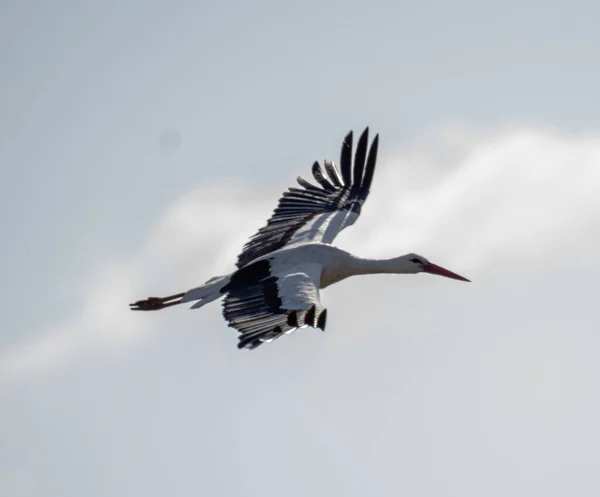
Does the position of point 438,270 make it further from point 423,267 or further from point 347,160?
point 347,160

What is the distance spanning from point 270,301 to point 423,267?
16.8 ft

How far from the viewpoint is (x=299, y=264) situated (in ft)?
71.2

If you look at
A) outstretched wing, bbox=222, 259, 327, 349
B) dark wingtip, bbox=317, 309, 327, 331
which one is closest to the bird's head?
outstretched wing, bbox=222, 259, 327, 349

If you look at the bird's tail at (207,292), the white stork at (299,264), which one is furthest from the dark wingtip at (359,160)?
the bird's tail at (207,292)

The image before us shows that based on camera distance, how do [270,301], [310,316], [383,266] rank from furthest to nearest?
1. [383,266]
2. [270,301]
3. [310,316]

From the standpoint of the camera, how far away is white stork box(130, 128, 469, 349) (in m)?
19.2

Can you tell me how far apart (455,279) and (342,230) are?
212 cm

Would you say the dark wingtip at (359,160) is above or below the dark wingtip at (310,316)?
above

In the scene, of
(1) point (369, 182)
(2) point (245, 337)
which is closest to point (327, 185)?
(1) point (369, 182)

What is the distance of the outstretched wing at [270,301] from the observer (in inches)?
725

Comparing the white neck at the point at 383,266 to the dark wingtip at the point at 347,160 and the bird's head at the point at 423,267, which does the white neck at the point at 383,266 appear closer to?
the bird's head at the point at 423,267

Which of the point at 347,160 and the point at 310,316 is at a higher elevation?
the point at 347,160

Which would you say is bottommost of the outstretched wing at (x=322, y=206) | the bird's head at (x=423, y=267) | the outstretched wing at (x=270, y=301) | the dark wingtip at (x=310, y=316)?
the dark wingtip at (x=310, y=316)

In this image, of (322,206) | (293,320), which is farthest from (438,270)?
(293,320)
